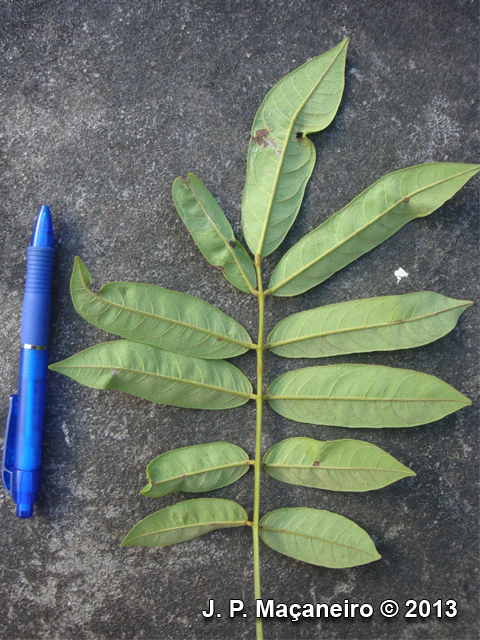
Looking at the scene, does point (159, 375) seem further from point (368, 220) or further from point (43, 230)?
point (368, 220)

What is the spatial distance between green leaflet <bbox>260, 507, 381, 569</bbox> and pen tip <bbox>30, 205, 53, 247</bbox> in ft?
3.55

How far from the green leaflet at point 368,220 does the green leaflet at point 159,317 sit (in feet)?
0.68

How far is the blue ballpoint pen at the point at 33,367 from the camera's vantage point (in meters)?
1.29

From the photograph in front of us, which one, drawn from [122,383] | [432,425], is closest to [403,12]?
[432,425]

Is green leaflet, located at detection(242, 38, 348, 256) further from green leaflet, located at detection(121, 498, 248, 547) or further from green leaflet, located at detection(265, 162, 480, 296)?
green leaflet, located at detection(121, 498, 248, 547)

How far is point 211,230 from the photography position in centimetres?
125

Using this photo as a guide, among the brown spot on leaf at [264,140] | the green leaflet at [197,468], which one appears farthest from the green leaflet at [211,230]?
the green leaflet at [197,468]

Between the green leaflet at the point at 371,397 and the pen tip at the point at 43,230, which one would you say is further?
the pen tip at the point at 43,230

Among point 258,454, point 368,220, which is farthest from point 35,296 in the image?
point 368,220

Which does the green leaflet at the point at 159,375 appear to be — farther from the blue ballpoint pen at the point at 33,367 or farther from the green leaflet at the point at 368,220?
the green leaflet at the point at 368,220

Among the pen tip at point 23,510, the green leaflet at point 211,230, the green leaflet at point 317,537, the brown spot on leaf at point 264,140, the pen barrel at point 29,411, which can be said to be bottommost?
the green leaflet at point 317,537

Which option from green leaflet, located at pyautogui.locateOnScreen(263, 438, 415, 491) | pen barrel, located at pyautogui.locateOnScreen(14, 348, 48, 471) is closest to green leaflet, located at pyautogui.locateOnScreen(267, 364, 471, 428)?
green leaflet, located at pyautogui.locateOnScreen(263, 438, 415, 491)

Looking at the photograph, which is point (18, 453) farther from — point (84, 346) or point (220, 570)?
point (220, 570)

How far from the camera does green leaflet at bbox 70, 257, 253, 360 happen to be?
1157 mm
